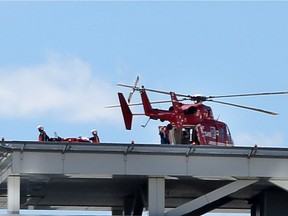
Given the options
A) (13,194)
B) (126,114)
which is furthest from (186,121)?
(13,194)

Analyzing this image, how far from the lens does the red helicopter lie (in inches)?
2549

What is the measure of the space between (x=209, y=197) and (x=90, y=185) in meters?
6.88

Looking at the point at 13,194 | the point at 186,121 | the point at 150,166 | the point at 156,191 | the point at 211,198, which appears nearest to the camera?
the point at 13,194

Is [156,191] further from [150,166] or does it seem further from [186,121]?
[186,121]

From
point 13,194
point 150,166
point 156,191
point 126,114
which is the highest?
point 126,114

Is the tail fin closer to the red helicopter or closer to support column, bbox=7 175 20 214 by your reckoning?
the red helicopter

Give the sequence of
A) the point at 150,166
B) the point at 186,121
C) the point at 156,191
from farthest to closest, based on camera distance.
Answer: the point at 186,121
the point at 156,191
the point at 150,166

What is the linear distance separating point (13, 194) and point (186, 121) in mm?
12010

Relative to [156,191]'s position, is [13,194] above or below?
below

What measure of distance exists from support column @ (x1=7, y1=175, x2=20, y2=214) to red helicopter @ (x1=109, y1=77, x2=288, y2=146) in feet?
31.7

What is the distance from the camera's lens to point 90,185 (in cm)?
6303

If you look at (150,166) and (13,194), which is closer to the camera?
(13,194)

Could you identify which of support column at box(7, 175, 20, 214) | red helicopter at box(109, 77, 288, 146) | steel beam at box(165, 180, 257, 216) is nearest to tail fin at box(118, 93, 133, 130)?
red helicopter at box(109, 77, 288, 146)

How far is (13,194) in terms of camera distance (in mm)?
58000
